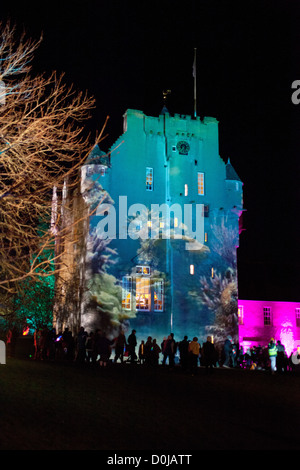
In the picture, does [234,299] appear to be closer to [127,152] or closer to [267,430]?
[127,152]

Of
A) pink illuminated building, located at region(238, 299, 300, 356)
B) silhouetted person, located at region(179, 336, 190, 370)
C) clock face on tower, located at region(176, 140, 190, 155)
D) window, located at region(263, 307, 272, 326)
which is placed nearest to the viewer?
silhouetted person, located at region(179, 336, 190, 370)

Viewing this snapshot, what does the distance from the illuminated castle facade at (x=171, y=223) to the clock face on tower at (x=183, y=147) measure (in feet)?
0.23

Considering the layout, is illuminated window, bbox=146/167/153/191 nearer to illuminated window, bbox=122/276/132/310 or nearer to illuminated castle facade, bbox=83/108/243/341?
illuminated castle facade, bbox=83/108/243/341

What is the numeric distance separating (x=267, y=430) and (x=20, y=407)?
519 centimetres

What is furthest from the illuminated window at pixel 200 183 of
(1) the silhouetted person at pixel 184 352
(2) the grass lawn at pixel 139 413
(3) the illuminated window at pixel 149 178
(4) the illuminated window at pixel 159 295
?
(2) the grass lawn at pixel 139 413

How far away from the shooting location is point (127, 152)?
37906 millimetres

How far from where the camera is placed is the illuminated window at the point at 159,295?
121 ft

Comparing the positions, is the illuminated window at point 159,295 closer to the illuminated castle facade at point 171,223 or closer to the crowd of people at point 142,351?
the illuminated castle facade at point 171,223

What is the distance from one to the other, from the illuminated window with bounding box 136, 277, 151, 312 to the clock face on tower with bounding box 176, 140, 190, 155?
9381 mm

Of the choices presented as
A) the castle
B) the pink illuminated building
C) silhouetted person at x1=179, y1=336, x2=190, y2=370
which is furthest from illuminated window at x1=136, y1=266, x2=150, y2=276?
the pink illuminated building

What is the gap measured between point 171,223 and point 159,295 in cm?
499

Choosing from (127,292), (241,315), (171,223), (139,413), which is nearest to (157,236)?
(171,223)

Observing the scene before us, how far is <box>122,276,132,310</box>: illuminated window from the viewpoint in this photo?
3584cm
